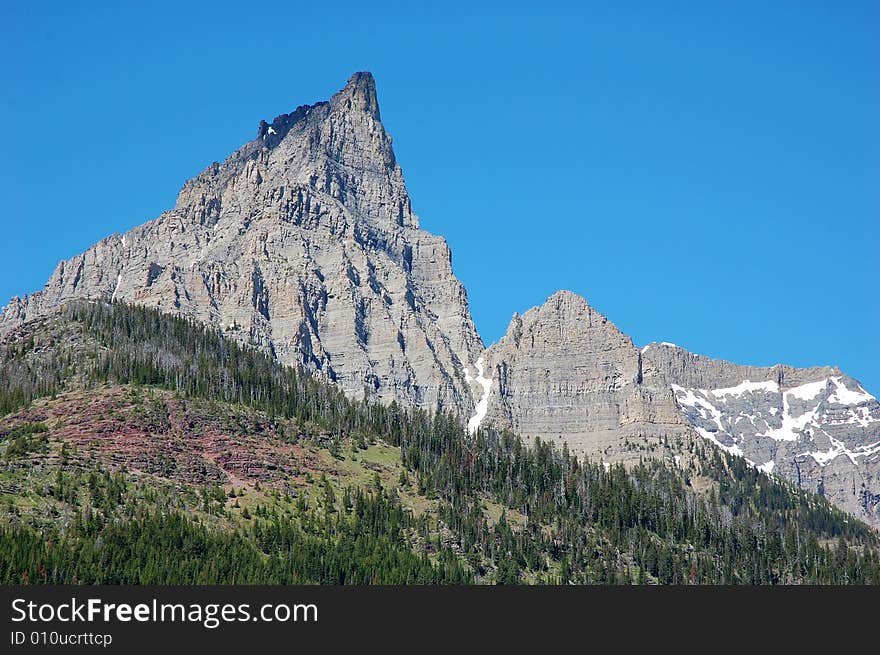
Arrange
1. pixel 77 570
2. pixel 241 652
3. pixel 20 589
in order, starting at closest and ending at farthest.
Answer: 1. pixel 241 652
2. pixel 20 589
3. pixel 77 570

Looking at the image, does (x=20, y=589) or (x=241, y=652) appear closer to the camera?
(x=241, y=652)

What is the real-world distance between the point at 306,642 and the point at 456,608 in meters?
21.0

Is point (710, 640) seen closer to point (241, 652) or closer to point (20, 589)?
point (241, 652)

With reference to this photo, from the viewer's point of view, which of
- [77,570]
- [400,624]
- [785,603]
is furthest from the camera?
[77,570]

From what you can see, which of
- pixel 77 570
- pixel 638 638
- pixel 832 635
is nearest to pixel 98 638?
pixel 638 638

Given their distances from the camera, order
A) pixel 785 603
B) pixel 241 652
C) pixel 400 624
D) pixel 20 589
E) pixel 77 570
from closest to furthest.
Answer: pixel 241 652
pixel 400 624
pixel 20 589
pixel 785 603
pixel 77 570

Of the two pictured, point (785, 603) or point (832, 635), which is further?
point (785, 603)

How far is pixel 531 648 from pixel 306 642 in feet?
61.5

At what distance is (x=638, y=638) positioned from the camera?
124m

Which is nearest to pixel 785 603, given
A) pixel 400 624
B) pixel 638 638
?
pixel 638 638

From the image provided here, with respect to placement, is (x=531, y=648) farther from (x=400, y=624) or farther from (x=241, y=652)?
(x=241, y=652)

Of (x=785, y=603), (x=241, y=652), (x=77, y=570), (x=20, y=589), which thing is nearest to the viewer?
(x=241, y=652)

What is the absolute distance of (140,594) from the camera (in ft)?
426

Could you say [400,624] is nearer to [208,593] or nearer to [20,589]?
[208,593]
